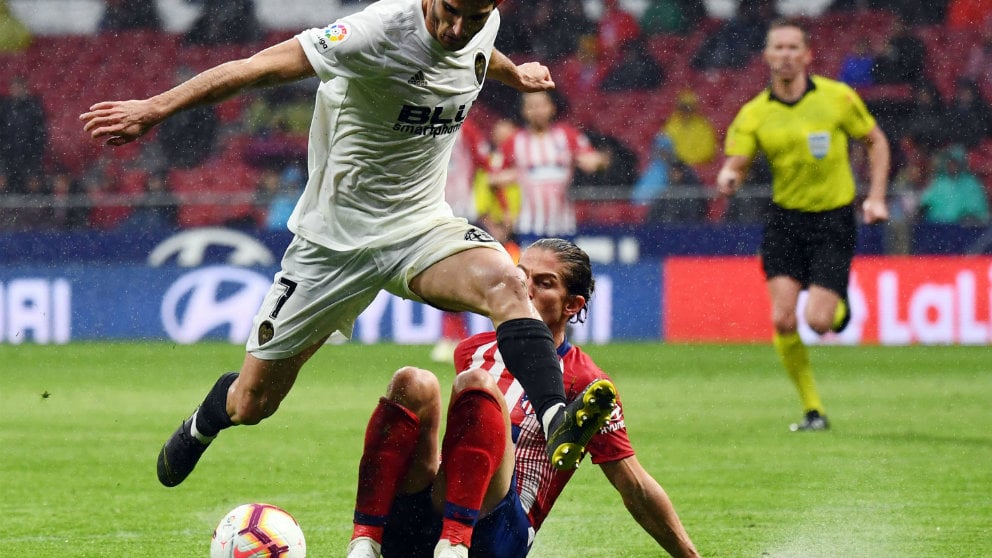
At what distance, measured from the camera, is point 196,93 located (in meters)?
4.26

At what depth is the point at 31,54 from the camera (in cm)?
2166

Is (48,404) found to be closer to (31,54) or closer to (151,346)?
(151,346)

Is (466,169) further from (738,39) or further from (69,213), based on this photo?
(738,39)

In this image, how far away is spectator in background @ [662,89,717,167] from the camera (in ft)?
59.1

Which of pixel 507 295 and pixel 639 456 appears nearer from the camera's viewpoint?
pixel 507 295

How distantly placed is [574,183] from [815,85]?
7527mm

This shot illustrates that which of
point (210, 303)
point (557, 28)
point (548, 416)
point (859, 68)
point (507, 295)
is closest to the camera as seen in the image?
point (548, 416)

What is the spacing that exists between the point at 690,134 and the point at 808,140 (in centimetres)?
876

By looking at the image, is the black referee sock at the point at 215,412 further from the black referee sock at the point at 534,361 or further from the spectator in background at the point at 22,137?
the spectator in background at the point at 22,137

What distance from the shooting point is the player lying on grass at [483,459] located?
3996mm

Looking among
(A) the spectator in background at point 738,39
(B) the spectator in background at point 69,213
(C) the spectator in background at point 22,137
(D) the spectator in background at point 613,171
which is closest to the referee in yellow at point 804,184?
(D) the spectator in background at point 613,171

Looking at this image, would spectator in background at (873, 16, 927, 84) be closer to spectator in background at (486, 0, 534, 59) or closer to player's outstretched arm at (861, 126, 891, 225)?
spectator in background at (486, 0, 534, 59)

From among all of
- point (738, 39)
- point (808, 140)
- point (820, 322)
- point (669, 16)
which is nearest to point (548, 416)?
point (820, 322)

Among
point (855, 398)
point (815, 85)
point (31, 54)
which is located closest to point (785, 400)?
point (855, 398)
